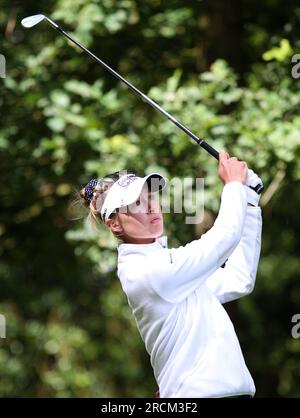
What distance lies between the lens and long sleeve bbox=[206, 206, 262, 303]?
12.7 ft

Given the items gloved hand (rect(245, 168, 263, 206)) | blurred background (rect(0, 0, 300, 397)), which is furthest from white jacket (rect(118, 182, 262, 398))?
blurred background (rect(0, 0, 300, 397))

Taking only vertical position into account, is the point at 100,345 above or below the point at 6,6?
below

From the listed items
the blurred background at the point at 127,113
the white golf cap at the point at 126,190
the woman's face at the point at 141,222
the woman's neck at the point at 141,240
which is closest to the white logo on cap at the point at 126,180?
the white golf cap at the point at 126,190

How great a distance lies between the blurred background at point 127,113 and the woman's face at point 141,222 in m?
3.31

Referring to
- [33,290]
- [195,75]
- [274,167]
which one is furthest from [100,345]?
[274,167]

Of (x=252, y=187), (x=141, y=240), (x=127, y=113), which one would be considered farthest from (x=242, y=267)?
(x=127, y=113)

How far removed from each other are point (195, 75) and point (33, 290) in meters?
3.10

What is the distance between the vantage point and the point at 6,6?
8.17 metres

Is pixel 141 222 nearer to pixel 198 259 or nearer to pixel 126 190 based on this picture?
pixel 126 190

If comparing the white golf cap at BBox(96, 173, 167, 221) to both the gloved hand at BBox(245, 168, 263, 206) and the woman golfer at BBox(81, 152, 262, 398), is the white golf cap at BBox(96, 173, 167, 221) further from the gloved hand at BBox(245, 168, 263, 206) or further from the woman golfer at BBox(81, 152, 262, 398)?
the gloved hand at BBox(245, 168, 263, 206)

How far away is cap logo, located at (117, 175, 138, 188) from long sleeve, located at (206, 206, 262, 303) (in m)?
0.47

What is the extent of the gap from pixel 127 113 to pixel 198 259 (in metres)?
4.53

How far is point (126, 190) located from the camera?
3770 mm

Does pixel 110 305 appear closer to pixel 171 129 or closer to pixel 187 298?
pixel 171 129
